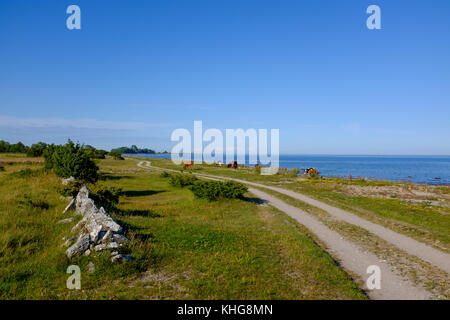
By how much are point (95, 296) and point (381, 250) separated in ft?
36.4

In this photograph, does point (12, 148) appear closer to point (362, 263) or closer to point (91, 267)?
point (91, 267)

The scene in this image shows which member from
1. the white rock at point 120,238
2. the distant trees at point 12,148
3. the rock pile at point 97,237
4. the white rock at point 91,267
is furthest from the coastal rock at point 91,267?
the distant trees at point 12,148

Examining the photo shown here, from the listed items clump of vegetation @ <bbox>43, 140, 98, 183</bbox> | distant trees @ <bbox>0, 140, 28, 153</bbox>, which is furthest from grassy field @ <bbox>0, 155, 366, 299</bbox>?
distant trees @ <bbox>0, 140, 28, 153</bbox>

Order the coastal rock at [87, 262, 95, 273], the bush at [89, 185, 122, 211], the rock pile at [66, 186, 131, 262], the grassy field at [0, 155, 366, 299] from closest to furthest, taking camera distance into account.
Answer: the grassy field at [0, 155, 366, 299], the coastal rock at [87, 262, 95, 273], the rock pile at [66, 186, 131, 262], the bush at [89, 185, 122, 211]

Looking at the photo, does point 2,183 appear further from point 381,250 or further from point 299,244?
point 381,250

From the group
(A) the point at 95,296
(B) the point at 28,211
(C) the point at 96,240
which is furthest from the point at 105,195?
(A) the point at 95,296

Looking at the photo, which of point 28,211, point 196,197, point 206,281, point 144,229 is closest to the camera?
point 206,281

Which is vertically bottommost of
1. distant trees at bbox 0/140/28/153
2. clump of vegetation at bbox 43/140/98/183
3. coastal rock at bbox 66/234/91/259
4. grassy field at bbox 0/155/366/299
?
grassy field at bbox 0/155/366/299

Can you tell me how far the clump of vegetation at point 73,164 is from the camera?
86.3 ft

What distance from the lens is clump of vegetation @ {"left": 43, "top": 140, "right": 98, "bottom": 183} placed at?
26.3m

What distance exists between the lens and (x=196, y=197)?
23109 millimetres

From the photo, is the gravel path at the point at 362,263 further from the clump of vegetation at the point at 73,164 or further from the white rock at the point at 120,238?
the clump of vegetation at the point at 73,164

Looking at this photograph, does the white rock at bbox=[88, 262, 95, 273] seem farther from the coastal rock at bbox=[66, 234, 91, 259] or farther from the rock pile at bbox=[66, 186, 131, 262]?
the coastal rock at bbox=[66, 234, 91, 259]

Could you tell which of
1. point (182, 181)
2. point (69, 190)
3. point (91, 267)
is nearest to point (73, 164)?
point (69, 190)
